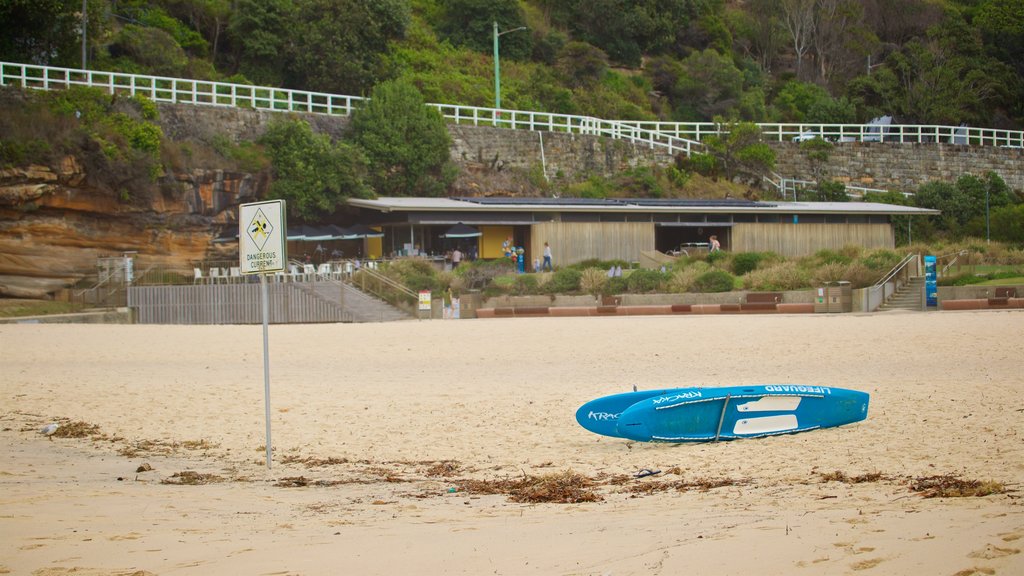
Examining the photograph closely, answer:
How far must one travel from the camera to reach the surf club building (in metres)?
36.1

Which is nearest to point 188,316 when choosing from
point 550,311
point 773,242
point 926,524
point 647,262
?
point 550,311

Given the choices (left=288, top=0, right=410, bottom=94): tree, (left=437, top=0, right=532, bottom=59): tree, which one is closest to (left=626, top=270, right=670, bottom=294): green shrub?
(left=288, top=0, right=410, bottom=94): tree

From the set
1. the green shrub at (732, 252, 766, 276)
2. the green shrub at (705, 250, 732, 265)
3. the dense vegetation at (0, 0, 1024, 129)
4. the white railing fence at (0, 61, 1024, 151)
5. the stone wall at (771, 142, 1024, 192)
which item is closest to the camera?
the green shrub at (732, 252, 766, 276)

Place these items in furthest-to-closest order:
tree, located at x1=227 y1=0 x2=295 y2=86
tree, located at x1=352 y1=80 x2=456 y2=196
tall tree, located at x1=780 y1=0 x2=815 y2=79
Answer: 1. tall tree, located at x1=780 y1=0 x2=815 y2=79
2. tree, located at x1=227 y1=0 x2=295 y2=86
3. tree, located at x1=352 y1=80 x2=456 y2=196

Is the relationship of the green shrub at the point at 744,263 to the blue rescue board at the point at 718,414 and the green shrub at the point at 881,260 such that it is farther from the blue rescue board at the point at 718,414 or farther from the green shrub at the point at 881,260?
the blue rescue board at the point at 718,414

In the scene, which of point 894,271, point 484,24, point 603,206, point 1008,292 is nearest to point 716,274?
point 894,271

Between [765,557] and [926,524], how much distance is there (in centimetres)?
103

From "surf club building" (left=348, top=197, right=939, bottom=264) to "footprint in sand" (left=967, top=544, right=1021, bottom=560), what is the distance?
99.1 ft

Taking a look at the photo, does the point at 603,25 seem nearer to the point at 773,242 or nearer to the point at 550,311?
the point at 773,242

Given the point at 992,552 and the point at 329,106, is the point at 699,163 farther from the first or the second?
the point at 992,552

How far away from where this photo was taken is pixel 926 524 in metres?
5.17

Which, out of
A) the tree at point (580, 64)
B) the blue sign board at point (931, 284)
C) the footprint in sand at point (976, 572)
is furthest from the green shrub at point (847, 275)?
the tree at point (580, 64)

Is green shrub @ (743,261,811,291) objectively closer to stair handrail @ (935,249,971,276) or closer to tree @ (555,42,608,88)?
stair handrail @ (935,249,971,276)

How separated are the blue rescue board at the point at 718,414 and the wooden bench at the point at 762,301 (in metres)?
15.4
